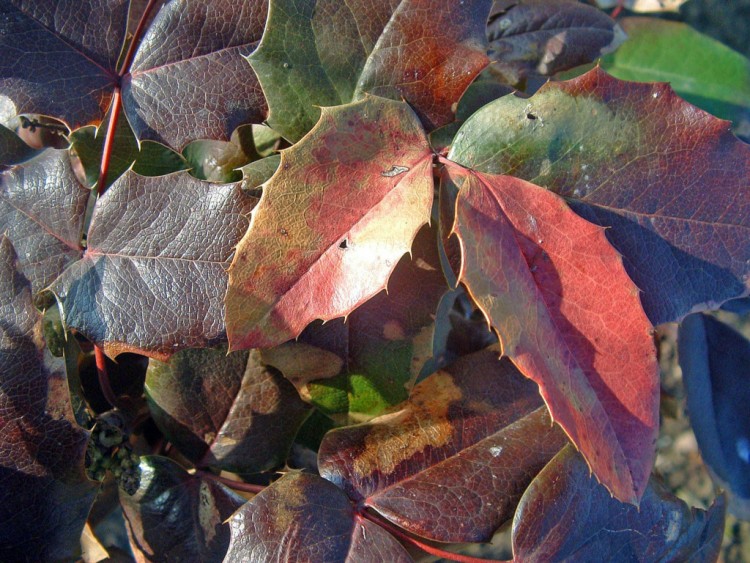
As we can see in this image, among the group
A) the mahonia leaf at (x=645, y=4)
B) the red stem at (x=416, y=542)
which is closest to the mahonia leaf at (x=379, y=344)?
the red stem at (x=416, y=542)

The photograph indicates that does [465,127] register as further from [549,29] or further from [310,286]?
[549,29]

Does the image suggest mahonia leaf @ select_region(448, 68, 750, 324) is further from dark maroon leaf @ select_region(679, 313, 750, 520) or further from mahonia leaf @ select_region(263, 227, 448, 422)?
dark maroon leaf @ select_region(679, 313, 750, 520)

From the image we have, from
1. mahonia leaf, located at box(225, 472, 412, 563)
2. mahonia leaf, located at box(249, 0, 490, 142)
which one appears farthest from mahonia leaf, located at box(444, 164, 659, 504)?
mahonia leaf, located at box(225, 472, 412, 563)

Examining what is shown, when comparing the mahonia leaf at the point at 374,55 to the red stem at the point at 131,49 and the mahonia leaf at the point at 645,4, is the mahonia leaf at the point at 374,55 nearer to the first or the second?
the red stem at the point at 131,49

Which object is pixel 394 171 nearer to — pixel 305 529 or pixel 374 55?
pixel 374 55

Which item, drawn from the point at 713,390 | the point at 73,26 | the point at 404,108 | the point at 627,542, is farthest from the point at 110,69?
the point at 713,390

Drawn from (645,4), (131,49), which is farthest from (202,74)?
(645,4)
